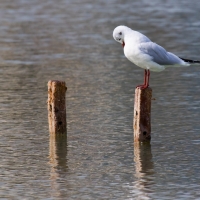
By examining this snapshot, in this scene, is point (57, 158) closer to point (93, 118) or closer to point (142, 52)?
point (142, 52)

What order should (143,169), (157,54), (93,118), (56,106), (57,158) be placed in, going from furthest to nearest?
(93,118)
(56,106)
(157,54)
(57,158)
(143,169)

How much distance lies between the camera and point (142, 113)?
12469 millimetres

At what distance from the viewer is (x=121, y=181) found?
35.4 ft

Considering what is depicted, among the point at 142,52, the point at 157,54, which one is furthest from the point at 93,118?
the point at 142,52

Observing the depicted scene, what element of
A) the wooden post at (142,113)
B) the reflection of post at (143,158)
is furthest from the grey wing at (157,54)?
the reflection of post at (143,158)

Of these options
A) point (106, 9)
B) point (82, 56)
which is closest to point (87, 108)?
point (82, 56)

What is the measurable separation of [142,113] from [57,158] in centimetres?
154

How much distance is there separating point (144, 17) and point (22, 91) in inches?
599

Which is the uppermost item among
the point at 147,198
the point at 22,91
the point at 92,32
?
the point at 92,32

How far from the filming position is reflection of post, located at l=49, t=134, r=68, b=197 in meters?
10.7

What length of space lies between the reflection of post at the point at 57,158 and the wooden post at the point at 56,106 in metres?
0.18

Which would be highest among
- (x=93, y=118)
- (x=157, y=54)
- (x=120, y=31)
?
(x=120, y=31)

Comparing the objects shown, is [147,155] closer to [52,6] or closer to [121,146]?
[121,146]

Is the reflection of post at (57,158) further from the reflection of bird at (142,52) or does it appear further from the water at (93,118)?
the reflection of bird at (142,52)
